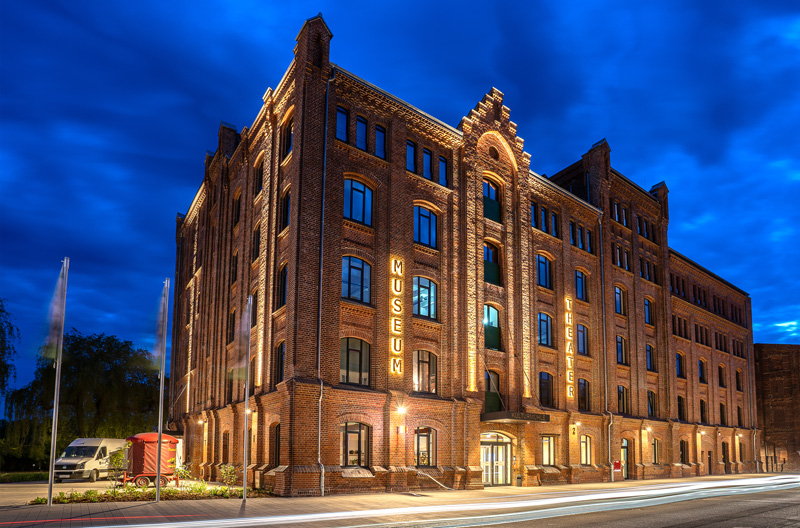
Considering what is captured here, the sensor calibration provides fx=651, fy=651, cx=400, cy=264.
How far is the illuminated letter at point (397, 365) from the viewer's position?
2831 centimetres

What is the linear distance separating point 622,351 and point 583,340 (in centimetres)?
472

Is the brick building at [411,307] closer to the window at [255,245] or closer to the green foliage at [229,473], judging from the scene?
the window at [255,245]

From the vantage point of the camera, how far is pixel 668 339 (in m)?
47.7

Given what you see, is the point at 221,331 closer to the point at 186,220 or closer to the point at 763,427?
the point at 186,220

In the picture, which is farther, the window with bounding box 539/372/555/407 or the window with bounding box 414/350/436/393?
the window with bounding box 539/372/555/407

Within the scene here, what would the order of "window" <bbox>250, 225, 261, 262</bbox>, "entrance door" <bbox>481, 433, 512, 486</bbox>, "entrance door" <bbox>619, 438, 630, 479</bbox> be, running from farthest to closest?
1. "entrance door" <bbox>619, 438, 630, 479</bbox>
2. "window" <bbox>250, 225, 261, 262</bbox>
3. "entrance door" <bbox>481, 433, 512, 486</bbox>

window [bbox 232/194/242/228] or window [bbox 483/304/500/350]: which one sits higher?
window [bbox 232/194/242/228]

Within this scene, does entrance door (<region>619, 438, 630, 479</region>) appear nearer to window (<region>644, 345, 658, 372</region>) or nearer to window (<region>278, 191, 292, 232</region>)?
window (<region>644, 345, 658, 372</region>)

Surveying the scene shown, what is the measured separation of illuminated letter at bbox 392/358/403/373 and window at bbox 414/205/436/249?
19.4 ft

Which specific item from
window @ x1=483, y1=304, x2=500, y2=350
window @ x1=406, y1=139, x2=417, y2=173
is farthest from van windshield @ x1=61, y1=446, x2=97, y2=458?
window @ x1=406, y1=139, x2=417, y2=173

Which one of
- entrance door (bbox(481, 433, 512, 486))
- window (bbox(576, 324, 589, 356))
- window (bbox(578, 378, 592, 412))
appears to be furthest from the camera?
window (bbox(576, 324, 589, 356))

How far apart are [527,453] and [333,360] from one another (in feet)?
41.6

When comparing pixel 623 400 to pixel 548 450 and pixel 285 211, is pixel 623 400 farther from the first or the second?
pixel 285 211

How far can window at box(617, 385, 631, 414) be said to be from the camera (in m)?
41.8
